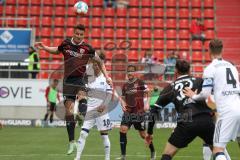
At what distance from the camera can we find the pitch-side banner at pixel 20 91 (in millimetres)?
24281

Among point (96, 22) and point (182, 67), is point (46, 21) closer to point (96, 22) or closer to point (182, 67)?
point (96, 22)

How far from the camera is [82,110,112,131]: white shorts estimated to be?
1267 centimetres

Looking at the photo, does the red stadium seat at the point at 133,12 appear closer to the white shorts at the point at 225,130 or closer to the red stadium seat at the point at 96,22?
the red stadium seat at the point at 96,22

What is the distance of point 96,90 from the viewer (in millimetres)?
13117

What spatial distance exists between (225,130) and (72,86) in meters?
4.89

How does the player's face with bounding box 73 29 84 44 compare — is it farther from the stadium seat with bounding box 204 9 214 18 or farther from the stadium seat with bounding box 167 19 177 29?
the stadium seat with bounding box 204 9 214 18

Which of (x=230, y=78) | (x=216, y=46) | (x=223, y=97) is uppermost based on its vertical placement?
(x=216, y=46)

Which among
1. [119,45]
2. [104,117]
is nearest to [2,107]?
[119,45]

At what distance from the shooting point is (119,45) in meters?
29.8

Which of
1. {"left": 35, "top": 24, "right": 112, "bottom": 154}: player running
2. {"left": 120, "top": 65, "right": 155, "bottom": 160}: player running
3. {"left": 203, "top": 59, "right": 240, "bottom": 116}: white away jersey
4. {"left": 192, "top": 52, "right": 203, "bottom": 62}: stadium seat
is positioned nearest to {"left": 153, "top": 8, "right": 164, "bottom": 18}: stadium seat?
{"left": 192, "top": 52, "right": 203, "bottom": 62}: stadium seat

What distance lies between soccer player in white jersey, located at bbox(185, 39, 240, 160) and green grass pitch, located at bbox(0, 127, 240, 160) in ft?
16.6

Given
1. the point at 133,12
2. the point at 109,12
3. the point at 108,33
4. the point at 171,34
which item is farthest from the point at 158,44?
the point at 109,12

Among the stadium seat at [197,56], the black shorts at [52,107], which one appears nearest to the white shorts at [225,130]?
the black shorts at [52,107]

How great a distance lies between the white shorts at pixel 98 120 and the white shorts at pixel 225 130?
13.3ft
